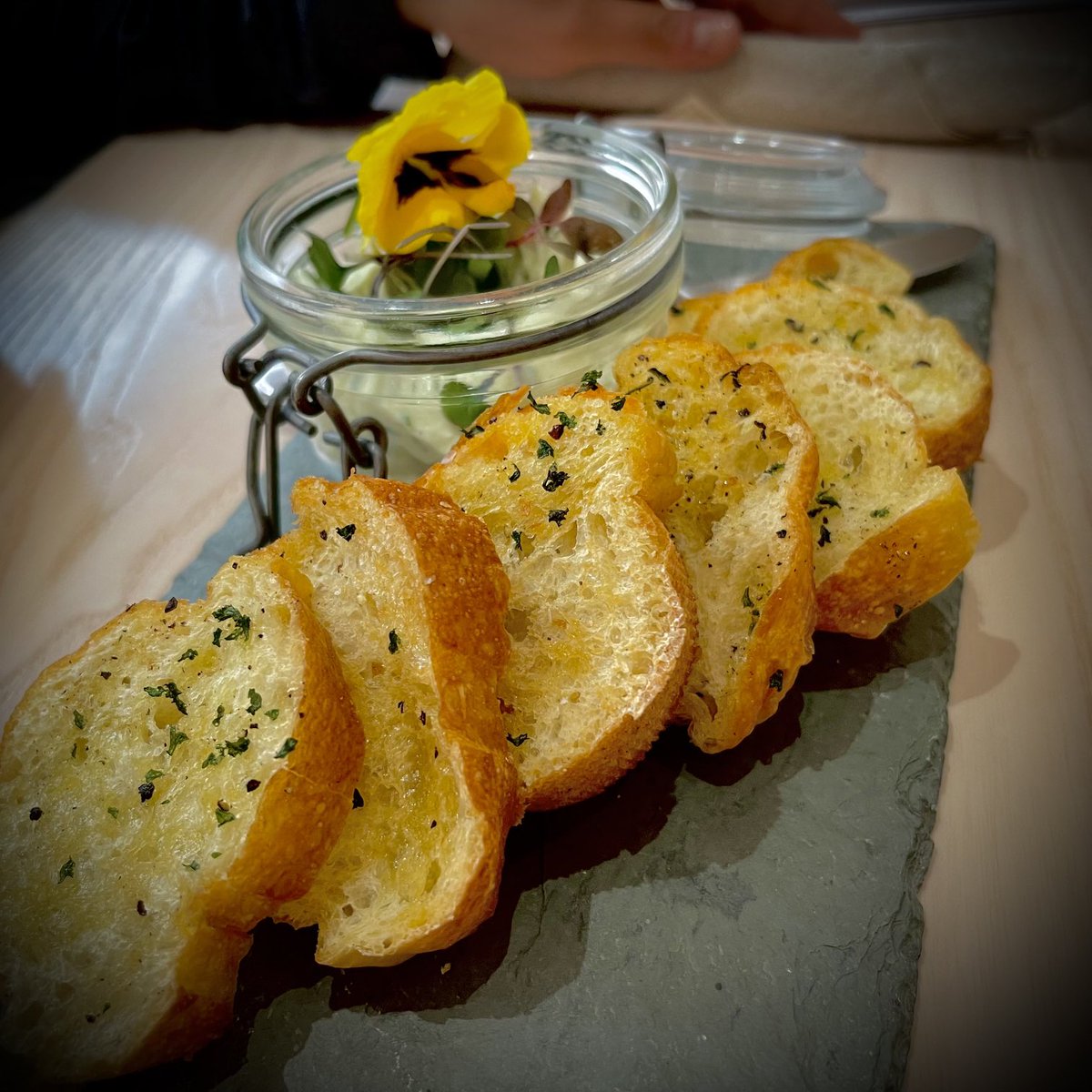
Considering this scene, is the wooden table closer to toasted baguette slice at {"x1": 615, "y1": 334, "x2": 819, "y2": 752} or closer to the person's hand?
toasted baguette slice at {"x1": 615, "y1": 334, "x2": 819, "y2": 752}

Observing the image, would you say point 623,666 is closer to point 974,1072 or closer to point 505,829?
point 505,829

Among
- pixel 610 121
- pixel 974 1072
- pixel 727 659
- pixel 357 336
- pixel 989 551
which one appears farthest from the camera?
pixel 610 121

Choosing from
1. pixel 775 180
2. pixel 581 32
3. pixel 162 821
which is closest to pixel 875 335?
pixel 775 180

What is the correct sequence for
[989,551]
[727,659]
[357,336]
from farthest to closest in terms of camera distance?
[989,551]
[357,336]
[727,659]

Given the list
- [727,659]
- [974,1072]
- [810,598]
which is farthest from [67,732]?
[974,1072]

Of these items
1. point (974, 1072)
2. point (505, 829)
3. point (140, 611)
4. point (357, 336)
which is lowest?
point (974, 1072)

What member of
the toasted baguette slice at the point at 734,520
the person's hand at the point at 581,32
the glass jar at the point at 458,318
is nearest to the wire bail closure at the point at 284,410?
the glass jar at the point at 458,318

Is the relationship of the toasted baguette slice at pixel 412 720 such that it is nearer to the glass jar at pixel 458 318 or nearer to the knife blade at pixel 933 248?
the glass jar at pixel 458 318

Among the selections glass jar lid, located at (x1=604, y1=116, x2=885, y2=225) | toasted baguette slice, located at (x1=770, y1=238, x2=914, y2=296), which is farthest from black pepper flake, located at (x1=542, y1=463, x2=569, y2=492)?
glass jar lid, located at (x1=604, y1=116, x2=885, y2=225)
